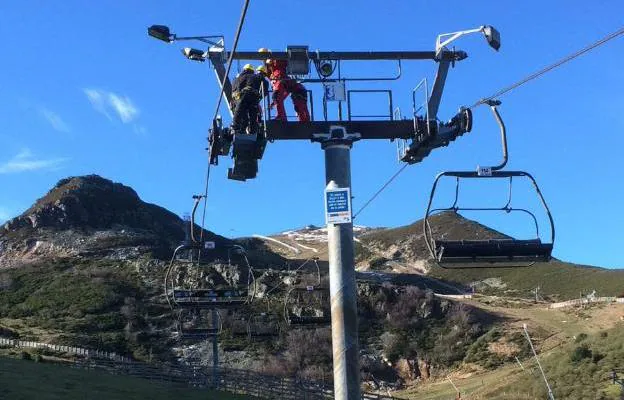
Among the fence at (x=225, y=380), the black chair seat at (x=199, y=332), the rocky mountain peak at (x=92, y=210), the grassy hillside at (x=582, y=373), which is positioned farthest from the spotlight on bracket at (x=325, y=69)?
the rocky mountain peak at (x=92, y=210)

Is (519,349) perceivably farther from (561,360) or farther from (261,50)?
(261,50)

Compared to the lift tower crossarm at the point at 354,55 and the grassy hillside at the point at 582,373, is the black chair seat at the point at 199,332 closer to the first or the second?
the lift tower crossarm at the point at 354,55

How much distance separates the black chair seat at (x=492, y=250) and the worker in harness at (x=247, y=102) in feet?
14.1

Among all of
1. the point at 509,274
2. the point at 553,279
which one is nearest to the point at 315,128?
the point at 553,279

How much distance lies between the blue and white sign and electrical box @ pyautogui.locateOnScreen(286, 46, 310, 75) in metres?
2.51

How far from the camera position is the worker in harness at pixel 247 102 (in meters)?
13.1

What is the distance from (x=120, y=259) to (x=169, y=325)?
877 inches

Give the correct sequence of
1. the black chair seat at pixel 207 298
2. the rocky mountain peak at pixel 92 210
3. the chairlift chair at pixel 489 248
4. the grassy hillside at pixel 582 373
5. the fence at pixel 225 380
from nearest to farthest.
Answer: the chairlift chair at pixel 489 248 → the black chair seat at pixel 207 298 → the grassy hillside at pixel 582 373 → the fence at pixel 225 380 → the rocky mountain peak at pixel 92 210

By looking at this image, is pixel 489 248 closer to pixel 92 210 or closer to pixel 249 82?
Result: pixel 249 82

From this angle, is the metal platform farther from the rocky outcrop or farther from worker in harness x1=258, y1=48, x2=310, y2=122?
the rocky outcrop

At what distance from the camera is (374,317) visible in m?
68.2

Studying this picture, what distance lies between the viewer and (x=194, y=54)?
45.3 ft

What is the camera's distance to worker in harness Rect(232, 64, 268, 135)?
1315 centimetres

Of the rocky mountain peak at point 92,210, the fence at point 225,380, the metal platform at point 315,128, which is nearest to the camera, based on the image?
the metal platform at point 315,128
